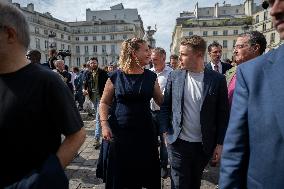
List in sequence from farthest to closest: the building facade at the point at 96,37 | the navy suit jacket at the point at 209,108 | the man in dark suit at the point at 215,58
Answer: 1. the building facade at the point at 96,37
2. the man in dark suit at the point at 215,58
3. the navy suit jacket at the point at 209,108

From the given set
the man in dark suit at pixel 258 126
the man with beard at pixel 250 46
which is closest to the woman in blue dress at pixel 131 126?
the man with beard at pixel 250 46

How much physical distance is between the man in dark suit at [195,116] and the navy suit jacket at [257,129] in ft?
4.92

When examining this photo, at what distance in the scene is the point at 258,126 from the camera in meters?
1.46

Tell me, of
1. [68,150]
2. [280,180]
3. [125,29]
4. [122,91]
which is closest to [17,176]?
[68,150]

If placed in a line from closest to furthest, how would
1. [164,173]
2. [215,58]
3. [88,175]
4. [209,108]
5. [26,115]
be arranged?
[26,115] → [209,108] → [164,173] → [88,175] → [215,58]

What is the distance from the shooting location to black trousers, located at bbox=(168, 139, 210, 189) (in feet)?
10.5

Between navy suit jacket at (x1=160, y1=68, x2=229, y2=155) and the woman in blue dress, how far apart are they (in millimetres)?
398

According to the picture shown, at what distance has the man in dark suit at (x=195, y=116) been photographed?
3.12 m

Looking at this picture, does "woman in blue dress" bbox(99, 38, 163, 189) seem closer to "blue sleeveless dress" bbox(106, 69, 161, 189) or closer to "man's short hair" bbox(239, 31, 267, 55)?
"blue sleeveless dress" bbox(106, 69, 161, 189)

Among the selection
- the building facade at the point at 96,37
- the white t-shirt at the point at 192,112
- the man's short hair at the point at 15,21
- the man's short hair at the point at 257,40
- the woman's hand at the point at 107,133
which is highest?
the building facade at the point at 96,37

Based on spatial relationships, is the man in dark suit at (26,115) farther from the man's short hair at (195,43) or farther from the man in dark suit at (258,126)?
the man's short hair at (195,43)

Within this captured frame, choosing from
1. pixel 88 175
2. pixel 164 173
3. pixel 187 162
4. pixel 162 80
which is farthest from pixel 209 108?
pixel 88 175

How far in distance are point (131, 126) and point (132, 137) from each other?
0.14 metres

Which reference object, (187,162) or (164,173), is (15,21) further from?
(164,173)
